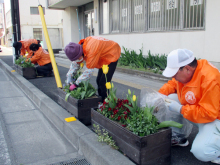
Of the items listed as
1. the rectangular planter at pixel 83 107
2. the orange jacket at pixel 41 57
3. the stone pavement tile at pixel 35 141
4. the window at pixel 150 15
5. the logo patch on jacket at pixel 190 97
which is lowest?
the stone pavement tile at pixel 35 141

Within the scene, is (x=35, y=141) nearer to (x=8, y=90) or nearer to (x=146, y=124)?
(x=146, y=124)

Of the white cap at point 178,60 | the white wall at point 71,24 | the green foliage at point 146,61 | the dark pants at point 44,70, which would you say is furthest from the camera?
the white wall at point 71,24

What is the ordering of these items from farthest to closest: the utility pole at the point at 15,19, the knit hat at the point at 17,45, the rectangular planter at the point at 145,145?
the utility pole at the point at 15,19 < the knit hat at the point at 17,45 < the rectangular planter at the point at 145,145

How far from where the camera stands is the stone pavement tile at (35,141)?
9.68 ft

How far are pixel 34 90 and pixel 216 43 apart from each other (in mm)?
5203

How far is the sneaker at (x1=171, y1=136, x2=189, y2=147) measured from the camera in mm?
2953

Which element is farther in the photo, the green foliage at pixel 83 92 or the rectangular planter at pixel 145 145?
the green foliage at pixel 83 92

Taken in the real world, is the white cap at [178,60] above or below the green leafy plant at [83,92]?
above

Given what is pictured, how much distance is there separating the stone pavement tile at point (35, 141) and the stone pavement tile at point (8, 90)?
1904 millimetres

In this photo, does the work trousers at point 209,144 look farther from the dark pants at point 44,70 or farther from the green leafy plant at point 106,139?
the dark pants at point 44,70

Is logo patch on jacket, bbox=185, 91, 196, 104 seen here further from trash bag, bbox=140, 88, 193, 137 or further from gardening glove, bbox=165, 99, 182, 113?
trash bag, bbox=140, 88, 193, 137

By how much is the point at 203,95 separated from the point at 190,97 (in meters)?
0.22

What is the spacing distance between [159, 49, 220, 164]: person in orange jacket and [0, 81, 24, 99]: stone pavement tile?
4815 millimetres

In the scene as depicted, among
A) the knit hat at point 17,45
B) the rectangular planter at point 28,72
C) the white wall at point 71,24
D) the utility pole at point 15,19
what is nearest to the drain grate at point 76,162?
the rectangular planter at point 28,72
